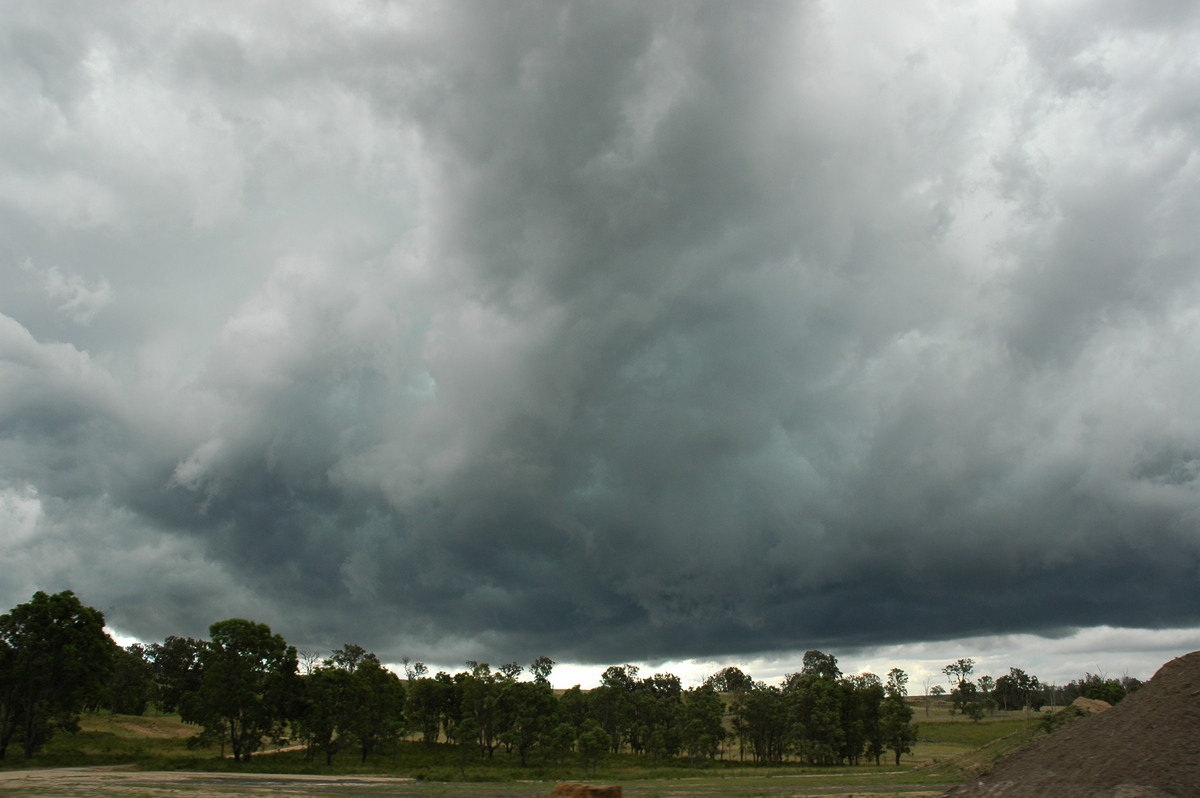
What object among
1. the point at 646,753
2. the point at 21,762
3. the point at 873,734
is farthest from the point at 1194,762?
the point at 646,753

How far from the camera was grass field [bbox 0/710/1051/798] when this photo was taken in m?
53.4

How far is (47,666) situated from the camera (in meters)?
84.4

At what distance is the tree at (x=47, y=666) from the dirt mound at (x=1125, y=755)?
301 ft

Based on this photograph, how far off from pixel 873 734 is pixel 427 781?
295 feet

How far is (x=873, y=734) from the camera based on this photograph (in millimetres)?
133875

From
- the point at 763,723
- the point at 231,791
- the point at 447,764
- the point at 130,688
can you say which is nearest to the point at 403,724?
the point at 447,764

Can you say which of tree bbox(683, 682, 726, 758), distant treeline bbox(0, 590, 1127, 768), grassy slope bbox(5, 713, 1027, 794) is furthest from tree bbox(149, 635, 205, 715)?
tree bbox(683, 682, 726, 758)

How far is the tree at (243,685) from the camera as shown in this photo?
9575 centimetres

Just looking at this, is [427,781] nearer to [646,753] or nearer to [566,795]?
[566,795]

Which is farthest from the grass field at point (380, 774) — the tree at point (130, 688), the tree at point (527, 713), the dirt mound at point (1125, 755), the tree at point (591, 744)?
the tree at point (130, 688)

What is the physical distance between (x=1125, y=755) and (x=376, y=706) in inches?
4012

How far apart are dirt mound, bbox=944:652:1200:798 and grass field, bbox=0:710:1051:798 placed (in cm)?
1652

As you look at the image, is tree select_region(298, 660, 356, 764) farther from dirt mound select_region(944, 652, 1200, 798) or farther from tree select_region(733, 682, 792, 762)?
dirt mound select_region(944, 652, 1200, 798)

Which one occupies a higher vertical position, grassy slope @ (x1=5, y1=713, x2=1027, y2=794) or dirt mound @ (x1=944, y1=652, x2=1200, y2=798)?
dirt mound @ (x1=944, y1=652, x2=1200, y2=798)
